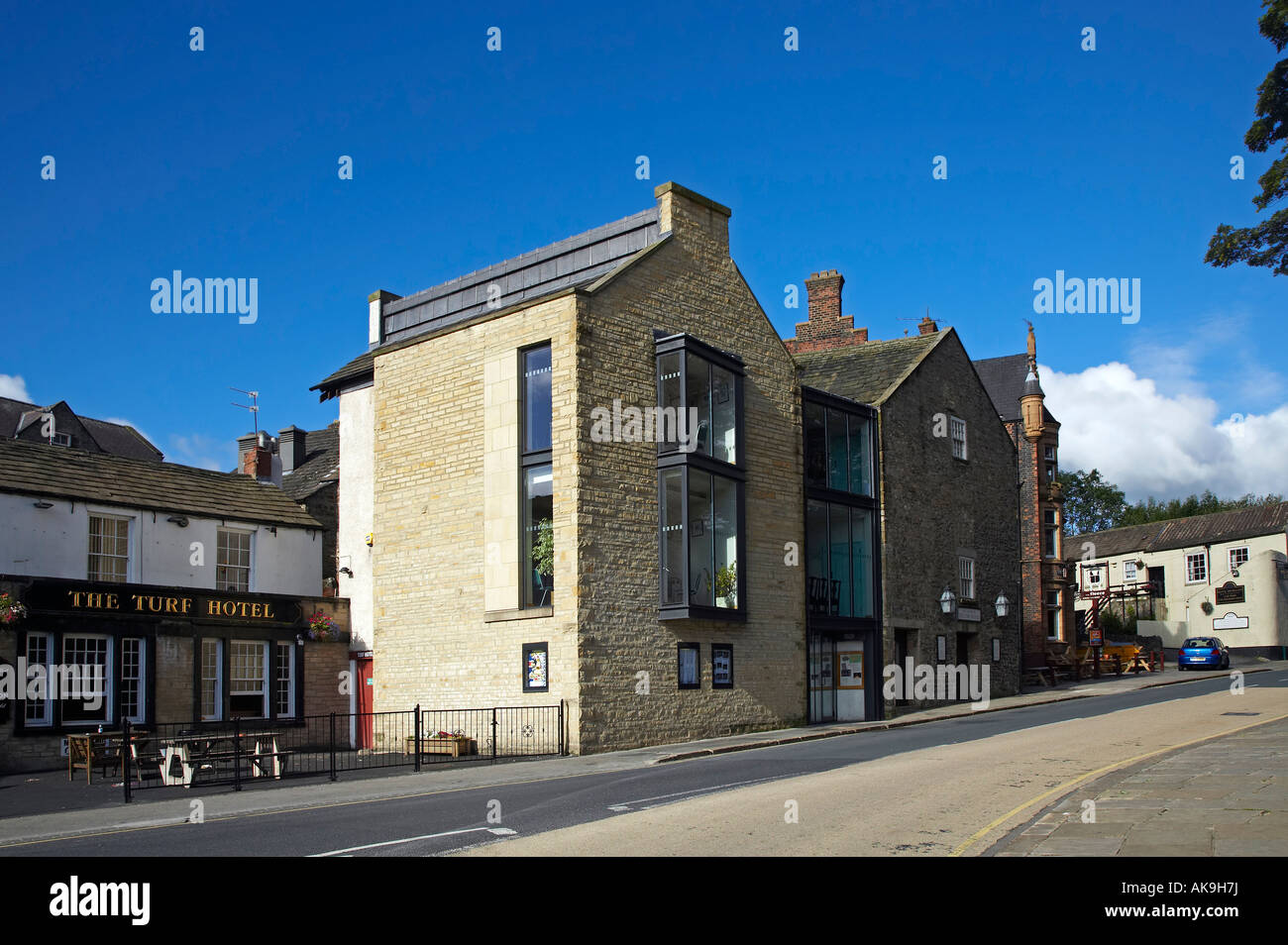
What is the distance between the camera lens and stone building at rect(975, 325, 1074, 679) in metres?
46.7

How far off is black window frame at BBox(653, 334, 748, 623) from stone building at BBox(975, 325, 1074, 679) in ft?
80.1

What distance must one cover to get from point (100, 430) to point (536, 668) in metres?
37.3

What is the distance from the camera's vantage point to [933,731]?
76.7 ft

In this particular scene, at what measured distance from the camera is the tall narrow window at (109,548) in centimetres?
2431

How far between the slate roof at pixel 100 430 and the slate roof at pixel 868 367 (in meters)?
28.7

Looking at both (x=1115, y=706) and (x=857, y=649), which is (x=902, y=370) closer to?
(x=857, y=649)

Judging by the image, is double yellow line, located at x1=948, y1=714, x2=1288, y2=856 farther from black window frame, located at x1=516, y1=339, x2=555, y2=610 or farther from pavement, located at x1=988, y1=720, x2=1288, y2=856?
black window frame, located at x1=516, y1=339, x2=555, y2=610

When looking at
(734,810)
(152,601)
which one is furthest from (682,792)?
(152,601)

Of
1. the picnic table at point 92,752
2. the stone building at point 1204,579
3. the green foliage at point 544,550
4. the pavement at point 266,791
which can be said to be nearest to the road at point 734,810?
the pavement at point 266,791

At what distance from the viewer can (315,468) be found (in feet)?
121

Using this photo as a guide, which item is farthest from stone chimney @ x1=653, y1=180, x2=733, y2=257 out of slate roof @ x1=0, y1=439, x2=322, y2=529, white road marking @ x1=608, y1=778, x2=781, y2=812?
white road marking @ x1=608, y1=778, x2=781, y2=812

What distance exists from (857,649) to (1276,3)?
17.5 m

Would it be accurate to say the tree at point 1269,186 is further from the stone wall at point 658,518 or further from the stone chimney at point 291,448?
the stone chimney at point 291,448
